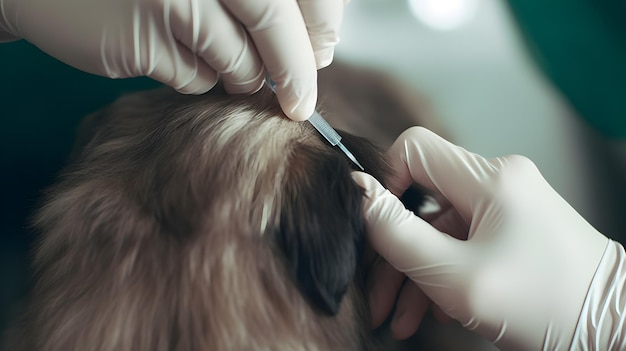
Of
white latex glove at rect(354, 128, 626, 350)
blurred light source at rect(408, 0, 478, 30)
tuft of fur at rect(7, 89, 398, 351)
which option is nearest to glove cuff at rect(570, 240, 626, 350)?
white latex glove at rect(354, 128, 626, 350)

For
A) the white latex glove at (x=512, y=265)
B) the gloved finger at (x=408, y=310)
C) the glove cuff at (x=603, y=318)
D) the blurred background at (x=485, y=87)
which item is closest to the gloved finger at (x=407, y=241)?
the white latex glove at (x=512, y=265)

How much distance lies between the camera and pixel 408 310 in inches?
39.3

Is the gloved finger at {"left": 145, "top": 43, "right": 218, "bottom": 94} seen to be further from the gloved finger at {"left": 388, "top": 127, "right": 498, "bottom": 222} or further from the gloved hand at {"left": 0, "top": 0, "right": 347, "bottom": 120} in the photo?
the gloved finger at {"left": 388, "top": 127, "right": 498, "bottom": 222}

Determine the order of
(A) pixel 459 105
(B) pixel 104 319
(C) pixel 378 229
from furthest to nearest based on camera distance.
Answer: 1. (A) pixel 459 105
2. (C) pixel 378 229
3. (B) pixel 104 319

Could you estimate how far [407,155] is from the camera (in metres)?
1.01

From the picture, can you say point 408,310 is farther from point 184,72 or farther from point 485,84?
point 485,84

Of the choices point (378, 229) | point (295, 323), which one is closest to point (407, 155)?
point (378, 229)

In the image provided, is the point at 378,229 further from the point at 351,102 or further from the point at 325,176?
the point at 351,102

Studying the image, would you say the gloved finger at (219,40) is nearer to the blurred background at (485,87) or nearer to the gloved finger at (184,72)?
the gloved finger at (184,72)

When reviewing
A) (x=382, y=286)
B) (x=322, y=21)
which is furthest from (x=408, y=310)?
(x=322, y=21)

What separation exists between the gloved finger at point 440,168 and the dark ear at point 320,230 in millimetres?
218

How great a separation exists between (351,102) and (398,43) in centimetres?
29

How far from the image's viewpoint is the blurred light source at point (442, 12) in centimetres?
144

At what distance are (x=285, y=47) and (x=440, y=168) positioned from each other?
36 cm
